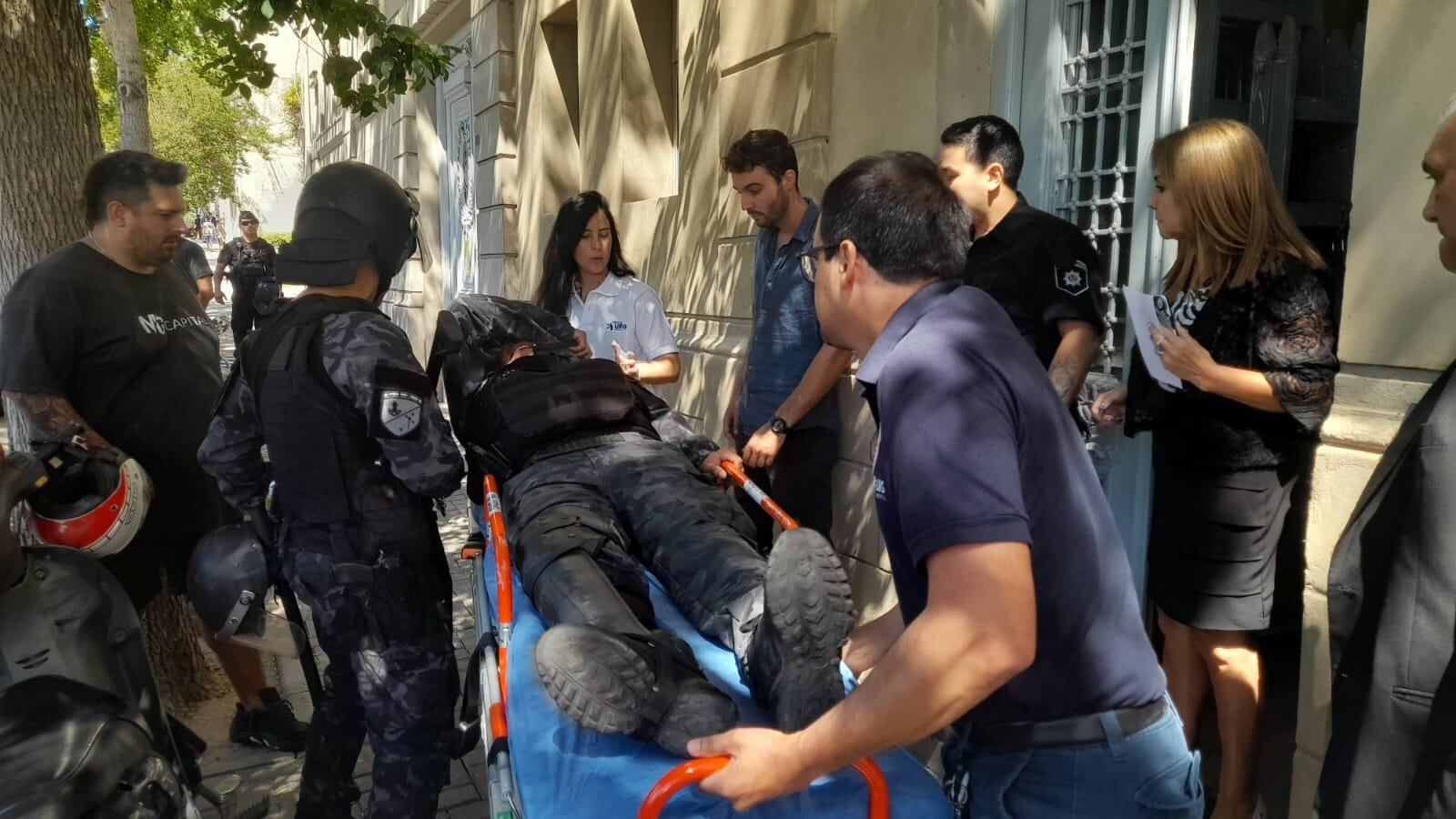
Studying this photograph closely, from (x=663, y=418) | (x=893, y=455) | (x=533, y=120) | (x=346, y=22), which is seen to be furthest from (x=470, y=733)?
(x=533, y=120)

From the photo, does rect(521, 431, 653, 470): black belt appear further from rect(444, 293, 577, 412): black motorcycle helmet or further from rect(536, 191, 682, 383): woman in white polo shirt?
rect(536, 191, 682, 383): woman in white polo shirt

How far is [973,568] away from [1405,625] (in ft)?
2.46

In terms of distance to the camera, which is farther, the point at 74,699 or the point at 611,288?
the point at 611,288

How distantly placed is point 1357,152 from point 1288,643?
2.66 metres

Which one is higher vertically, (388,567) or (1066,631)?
(1066,631)

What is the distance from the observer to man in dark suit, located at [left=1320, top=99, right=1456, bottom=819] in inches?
55.7

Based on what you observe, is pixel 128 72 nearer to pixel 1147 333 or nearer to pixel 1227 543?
pixel 1147 333

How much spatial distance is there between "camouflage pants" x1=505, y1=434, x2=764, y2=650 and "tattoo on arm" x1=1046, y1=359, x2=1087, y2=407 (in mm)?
990

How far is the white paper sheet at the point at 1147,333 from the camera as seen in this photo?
2615 mm

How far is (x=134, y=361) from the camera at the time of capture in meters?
3.44

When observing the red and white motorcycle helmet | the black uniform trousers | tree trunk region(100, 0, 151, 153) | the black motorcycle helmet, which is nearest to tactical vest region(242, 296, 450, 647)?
the red and white motorcycle helmet

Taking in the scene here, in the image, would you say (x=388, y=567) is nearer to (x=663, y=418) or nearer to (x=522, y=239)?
(x=663, y=418)

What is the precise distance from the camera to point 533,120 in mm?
8703

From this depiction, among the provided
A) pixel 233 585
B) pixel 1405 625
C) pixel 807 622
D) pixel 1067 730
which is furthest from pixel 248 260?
pixel 1405 625
